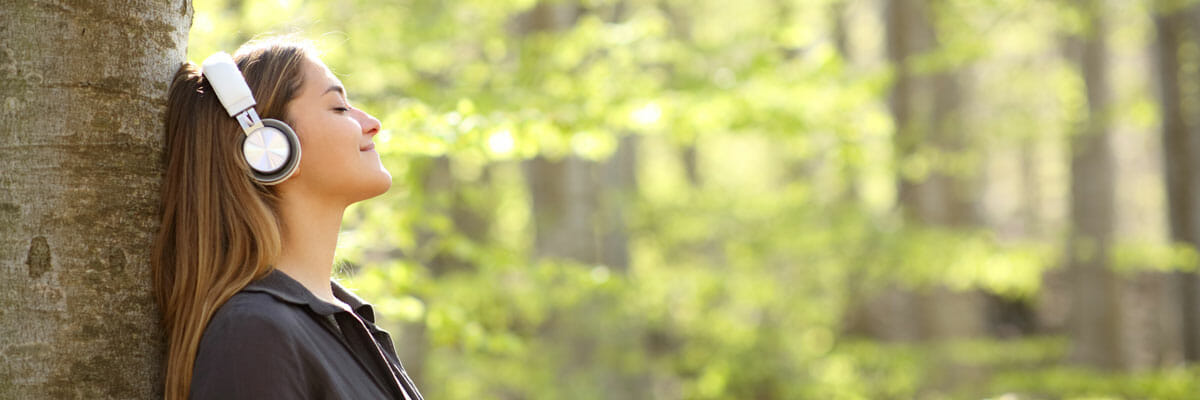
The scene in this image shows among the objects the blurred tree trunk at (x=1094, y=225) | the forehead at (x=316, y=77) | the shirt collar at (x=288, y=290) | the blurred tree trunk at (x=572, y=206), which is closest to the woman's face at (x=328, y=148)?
the forehead at (x=316, y=77)

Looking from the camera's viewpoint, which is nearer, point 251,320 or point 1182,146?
point 251,320

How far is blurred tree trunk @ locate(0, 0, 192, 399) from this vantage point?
5.40ft

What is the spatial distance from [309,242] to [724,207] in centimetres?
1020

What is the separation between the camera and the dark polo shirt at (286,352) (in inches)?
60.5

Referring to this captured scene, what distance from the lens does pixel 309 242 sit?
1.88 metres

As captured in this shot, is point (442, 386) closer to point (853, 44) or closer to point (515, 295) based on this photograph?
point (515, 295)

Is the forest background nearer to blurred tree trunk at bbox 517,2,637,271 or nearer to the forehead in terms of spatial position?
blurred tree trunk at bbox 517,2,637,271

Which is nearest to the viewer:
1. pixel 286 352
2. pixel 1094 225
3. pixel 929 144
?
pixel 286 352

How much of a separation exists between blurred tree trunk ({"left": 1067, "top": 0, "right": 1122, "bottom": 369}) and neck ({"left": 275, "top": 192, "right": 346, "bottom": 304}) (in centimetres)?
1103

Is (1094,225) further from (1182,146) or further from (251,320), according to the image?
(251,320)

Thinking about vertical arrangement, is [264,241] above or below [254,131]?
below

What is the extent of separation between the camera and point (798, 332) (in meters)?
12.4

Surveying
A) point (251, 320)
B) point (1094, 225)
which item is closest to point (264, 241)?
point (251, 320)

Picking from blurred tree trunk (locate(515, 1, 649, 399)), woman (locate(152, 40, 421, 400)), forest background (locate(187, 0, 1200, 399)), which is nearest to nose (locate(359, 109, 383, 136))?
woman (locate(152, 40, 421, 400))
